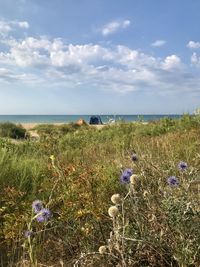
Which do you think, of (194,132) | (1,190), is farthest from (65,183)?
(194,132)

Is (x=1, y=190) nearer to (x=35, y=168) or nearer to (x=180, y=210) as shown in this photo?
(x=35, y=168)

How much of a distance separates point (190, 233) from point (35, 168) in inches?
117

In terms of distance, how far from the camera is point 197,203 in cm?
325

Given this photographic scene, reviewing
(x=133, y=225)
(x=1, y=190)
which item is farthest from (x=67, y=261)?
(x=1, y=190)

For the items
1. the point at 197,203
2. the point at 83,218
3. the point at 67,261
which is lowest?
the point at 67,261

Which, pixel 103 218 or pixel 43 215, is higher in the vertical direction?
pixel 43 215

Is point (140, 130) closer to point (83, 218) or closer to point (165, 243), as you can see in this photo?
point (83, 218)

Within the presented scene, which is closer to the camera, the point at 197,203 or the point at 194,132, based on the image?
the point at 197,203

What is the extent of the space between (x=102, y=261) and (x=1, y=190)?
2018 mm

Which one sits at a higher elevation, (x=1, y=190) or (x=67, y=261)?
(x=1, y=190)

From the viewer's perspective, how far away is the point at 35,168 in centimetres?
549

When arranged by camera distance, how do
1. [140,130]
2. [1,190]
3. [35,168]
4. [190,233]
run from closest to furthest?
[190,233] < [1,190] < [35,168] < [140,130]

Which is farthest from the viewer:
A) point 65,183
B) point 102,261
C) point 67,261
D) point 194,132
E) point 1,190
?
point 194,132

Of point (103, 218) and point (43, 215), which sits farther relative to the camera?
point (103, 218)
